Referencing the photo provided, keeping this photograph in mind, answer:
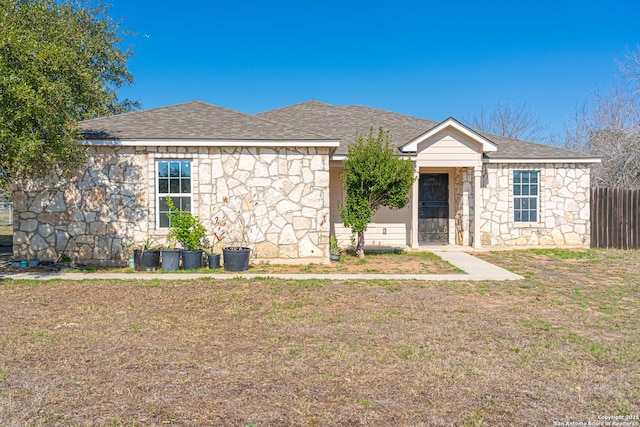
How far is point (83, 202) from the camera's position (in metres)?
11.3

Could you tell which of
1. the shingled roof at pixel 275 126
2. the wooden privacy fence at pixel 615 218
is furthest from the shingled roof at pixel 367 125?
the wooden privacy fence at pixel 615 218

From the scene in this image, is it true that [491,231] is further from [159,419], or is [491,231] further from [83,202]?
[159,419]

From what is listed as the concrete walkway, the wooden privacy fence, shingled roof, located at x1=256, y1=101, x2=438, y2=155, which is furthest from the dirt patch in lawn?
the wooden privacy fence

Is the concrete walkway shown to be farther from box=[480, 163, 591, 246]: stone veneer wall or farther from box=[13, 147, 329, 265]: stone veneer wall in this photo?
box=[480, 163, 591, 246]: stone veneer wall

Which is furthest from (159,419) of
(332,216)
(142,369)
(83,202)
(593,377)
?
(332,216)

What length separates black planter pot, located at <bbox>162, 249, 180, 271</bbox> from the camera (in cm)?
1041

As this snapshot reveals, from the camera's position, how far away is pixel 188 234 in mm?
10492

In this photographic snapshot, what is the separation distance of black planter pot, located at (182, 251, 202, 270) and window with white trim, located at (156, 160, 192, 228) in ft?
4.47

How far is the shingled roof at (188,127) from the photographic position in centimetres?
1116

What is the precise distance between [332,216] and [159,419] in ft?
37.1

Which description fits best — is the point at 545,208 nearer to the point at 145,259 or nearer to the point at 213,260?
the point at 213,260

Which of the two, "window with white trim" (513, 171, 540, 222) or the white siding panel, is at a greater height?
the white siding panel

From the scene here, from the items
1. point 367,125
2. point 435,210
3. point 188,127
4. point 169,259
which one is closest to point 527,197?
point 435,210

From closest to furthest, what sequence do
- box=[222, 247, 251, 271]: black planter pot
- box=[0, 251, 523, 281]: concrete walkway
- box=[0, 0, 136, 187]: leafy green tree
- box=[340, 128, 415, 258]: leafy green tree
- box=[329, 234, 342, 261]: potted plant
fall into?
box=[0, 0, 136, 187]: leafy green tree → box=[0, 251, 523, 281]: concrete walkway → box=[222, 247, 251, 271]: black planter pot → box=[340, 128, 415, 258]: leafy green tree → box=[329, 234, 342, 261]: potted plant
